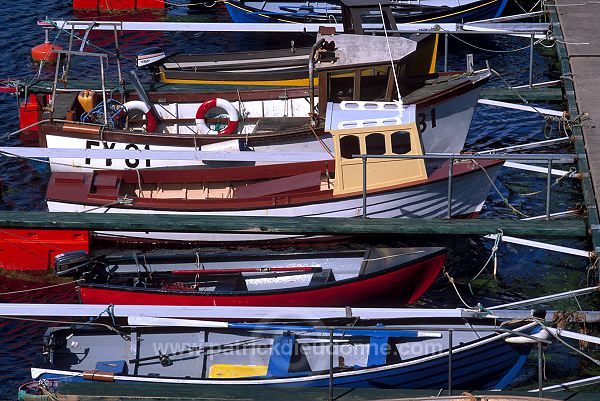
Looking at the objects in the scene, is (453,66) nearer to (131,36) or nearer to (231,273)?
(131,36)

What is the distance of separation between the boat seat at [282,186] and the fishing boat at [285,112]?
775mm

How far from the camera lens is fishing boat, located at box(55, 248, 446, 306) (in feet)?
55.3

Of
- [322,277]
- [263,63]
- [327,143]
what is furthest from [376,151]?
[263,63]

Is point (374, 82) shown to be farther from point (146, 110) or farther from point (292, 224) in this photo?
point (146, 110)

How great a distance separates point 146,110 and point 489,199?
27.2 ft

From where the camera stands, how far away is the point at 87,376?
46.5ft

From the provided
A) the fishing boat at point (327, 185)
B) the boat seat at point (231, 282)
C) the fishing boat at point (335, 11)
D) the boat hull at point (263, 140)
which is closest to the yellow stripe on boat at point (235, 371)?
the boat seat at point (231, 282)

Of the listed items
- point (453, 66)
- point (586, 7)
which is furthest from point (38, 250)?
point (586, 7)

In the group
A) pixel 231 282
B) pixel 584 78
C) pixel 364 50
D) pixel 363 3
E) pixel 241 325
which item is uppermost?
pixel 363 3

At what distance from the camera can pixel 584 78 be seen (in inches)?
1017

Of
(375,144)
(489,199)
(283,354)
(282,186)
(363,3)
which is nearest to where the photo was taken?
(283,354)

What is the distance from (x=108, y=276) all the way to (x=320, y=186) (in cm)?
524

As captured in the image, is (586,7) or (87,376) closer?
(87,376)

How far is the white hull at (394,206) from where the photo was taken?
66.1 feet
